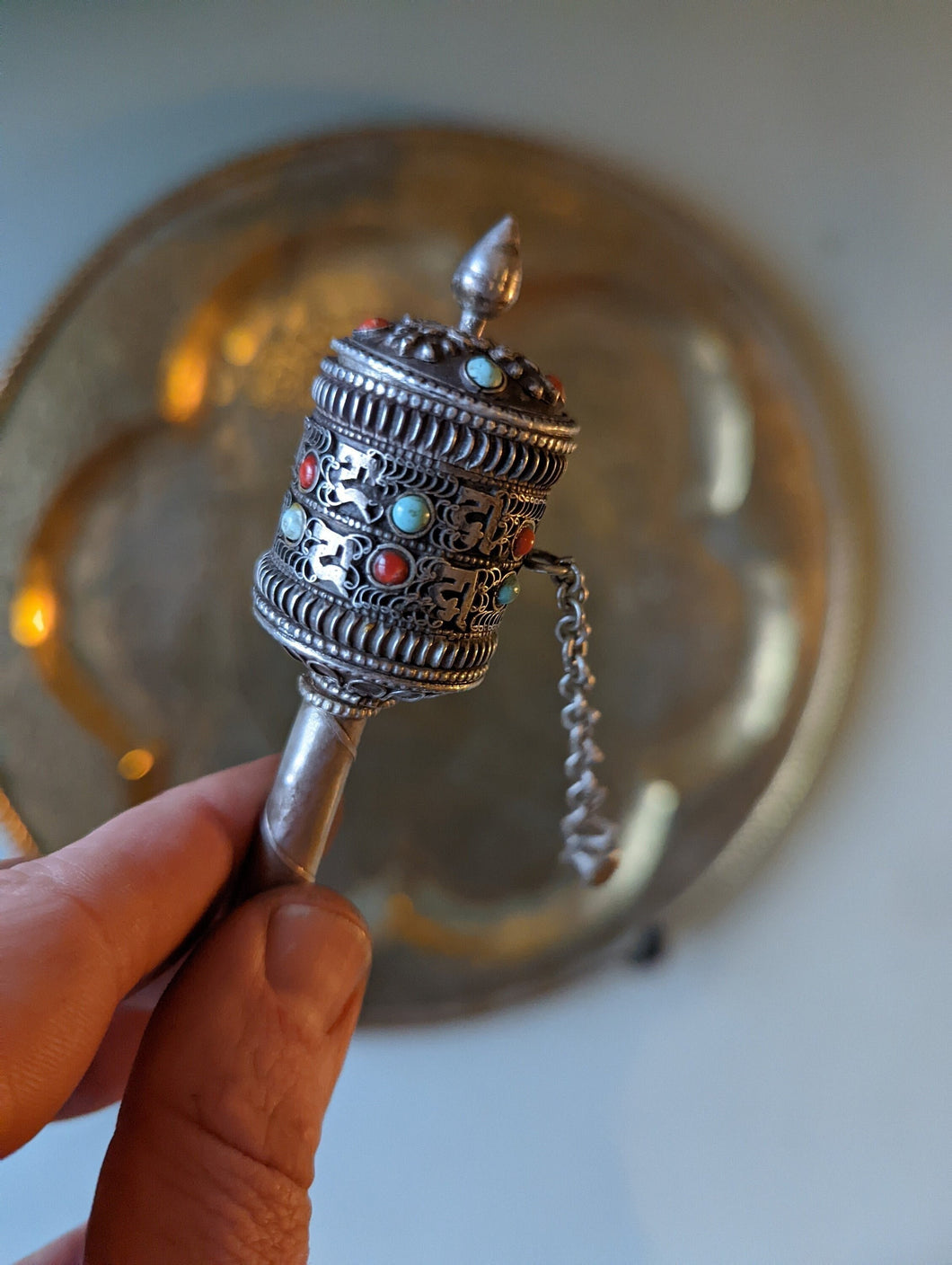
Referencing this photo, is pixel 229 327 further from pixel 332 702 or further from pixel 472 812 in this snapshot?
pixel 472 812

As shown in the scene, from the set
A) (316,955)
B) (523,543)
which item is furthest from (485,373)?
(316,955)

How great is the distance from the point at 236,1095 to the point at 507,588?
38cm

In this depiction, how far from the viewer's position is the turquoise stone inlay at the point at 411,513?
496 millimetres

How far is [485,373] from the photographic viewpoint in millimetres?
490

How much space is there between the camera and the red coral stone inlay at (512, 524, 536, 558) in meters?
0.54

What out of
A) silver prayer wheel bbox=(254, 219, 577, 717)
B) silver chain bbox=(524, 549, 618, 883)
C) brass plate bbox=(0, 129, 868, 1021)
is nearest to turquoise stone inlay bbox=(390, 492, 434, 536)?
silver prayer wheel bbox=(254, 219, 577, 717)

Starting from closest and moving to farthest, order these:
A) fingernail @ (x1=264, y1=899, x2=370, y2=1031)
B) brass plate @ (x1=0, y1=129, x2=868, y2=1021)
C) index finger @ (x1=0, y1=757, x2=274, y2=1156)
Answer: index finger @ (x1=0, y1=757, x2=274, y2=1156) < fingernail @ (x1=264, y1=899, x2=370, y2=1031) < brass plate @ (x1=0, y1=129, x2=868, y2=1021)

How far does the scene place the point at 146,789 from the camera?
754 millimetres

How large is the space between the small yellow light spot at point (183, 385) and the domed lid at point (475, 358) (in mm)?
261

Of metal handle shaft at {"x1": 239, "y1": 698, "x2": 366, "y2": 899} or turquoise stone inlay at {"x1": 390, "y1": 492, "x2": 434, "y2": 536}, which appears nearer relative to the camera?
turquoise stone inlay at {"x1": 390, "y1": 492, "x2": 434, "y2": 536}

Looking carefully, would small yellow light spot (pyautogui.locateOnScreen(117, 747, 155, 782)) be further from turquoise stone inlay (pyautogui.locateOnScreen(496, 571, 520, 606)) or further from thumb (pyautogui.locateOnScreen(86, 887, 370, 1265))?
turquoise stone inlay (pyautogui.locateOnScreen(496, 571, 520, 606))

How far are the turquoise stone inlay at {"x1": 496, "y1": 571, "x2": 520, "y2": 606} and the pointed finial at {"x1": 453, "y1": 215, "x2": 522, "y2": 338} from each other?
16cm

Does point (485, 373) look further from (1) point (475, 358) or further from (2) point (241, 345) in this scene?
(2) point (241, 345)

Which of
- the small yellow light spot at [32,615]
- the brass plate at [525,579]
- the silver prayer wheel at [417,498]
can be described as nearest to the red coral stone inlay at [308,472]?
the silver prayer wheel at [417,498]
